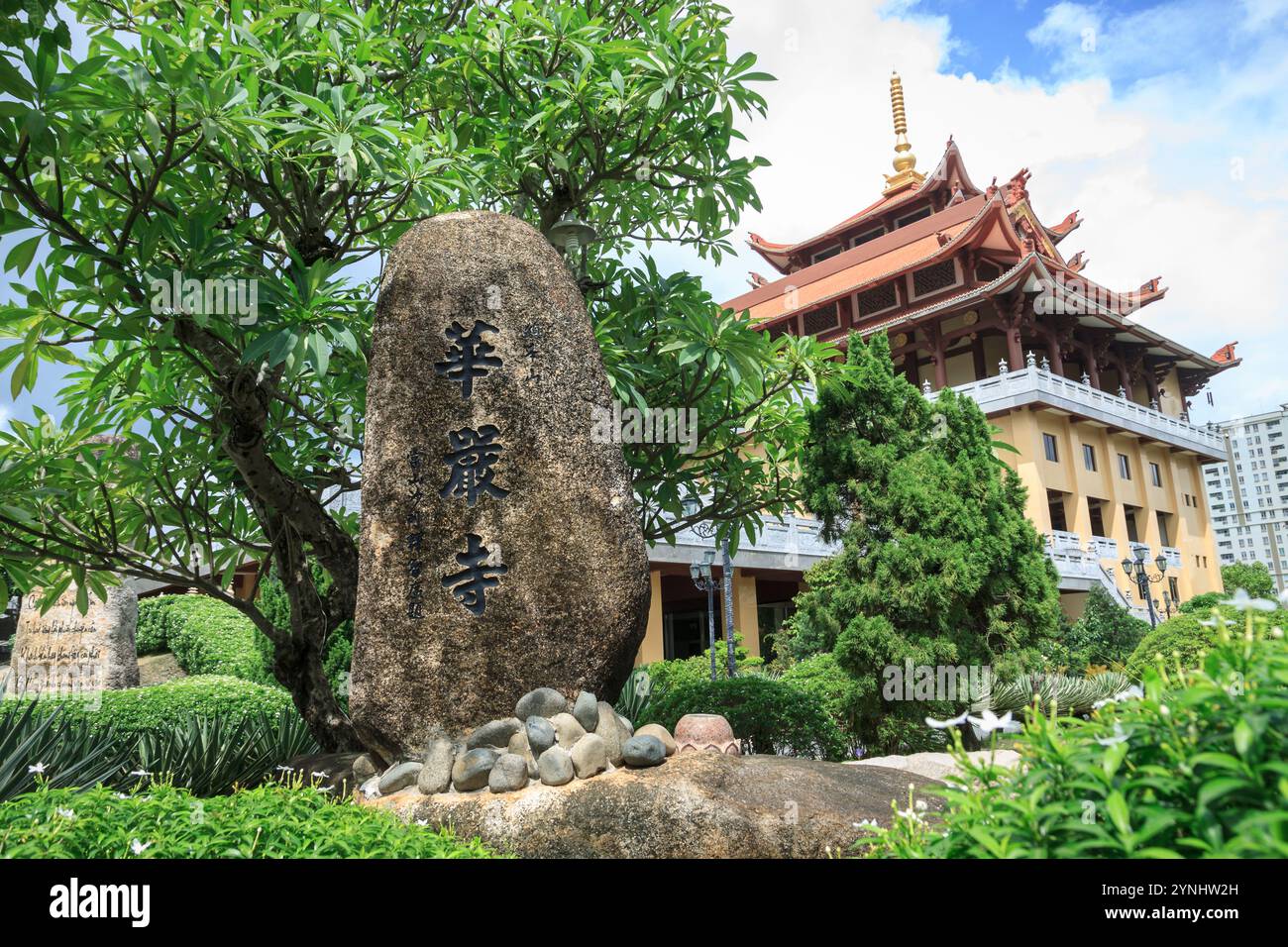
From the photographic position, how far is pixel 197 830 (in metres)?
2.84

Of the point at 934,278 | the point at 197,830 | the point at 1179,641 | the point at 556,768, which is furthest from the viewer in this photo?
the point at 934,278

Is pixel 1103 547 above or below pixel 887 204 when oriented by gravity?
below

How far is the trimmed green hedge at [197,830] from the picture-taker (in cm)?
268

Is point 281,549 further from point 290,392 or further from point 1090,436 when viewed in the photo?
point 1090,436

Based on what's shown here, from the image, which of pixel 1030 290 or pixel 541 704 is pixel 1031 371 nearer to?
pixel 1030 290

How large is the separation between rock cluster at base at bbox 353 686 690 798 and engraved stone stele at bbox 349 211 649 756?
17 centimetres

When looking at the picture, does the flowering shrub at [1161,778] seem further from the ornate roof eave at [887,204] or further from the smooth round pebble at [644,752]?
the ornate roof eave at [887,204]

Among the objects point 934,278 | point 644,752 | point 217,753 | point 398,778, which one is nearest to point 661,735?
point 644,752

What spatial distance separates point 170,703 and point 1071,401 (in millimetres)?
21212

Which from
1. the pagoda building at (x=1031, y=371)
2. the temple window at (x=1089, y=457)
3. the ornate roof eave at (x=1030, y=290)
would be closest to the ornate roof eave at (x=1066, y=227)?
the pagoda building at (x=1031, y=371)

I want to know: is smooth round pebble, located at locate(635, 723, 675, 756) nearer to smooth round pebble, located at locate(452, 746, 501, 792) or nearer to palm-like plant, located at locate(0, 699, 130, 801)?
smooth round pebble, located at locate(452, 746, 501, 792)

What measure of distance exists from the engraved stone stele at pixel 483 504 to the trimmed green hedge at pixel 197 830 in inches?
46.9

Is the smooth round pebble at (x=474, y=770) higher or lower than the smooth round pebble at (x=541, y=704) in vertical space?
lower
